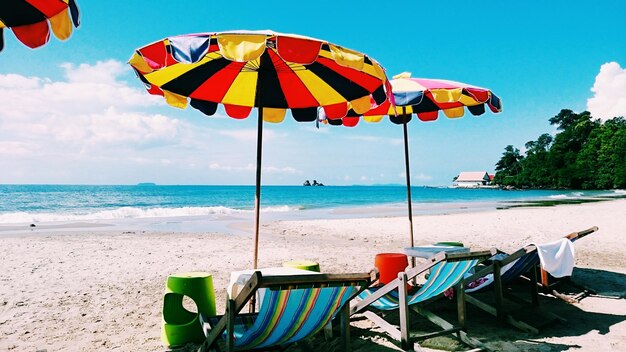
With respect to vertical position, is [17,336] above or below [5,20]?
below

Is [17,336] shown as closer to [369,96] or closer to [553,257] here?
[369,96]

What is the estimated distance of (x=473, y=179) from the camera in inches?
5374

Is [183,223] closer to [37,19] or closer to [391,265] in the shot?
[391,265]

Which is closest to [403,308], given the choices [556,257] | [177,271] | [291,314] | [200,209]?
[291,314]

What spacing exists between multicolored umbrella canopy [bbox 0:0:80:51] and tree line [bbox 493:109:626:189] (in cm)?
7943

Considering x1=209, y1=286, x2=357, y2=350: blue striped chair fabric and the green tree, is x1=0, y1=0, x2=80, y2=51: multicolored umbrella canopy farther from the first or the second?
the green tree

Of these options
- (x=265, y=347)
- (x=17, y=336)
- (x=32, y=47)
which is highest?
(x=32, y=47)

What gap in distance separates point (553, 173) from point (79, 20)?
300 ft

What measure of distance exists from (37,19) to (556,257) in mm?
4870

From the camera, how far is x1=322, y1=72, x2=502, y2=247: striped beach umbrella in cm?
477

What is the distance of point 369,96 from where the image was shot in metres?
5.07

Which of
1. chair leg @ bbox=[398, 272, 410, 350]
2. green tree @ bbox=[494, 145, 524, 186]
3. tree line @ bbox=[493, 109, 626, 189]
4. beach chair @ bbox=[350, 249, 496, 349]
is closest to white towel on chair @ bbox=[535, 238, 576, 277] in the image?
beach chair @ bbox=[350, 249, 496, 349]

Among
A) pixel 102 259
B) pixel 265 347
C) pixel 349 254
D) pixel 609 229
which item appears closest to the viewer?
pixel 265 347

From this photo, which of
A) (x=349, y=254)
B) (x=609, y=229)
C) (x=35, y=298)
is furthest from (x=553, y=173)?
(x=35, y=298)
